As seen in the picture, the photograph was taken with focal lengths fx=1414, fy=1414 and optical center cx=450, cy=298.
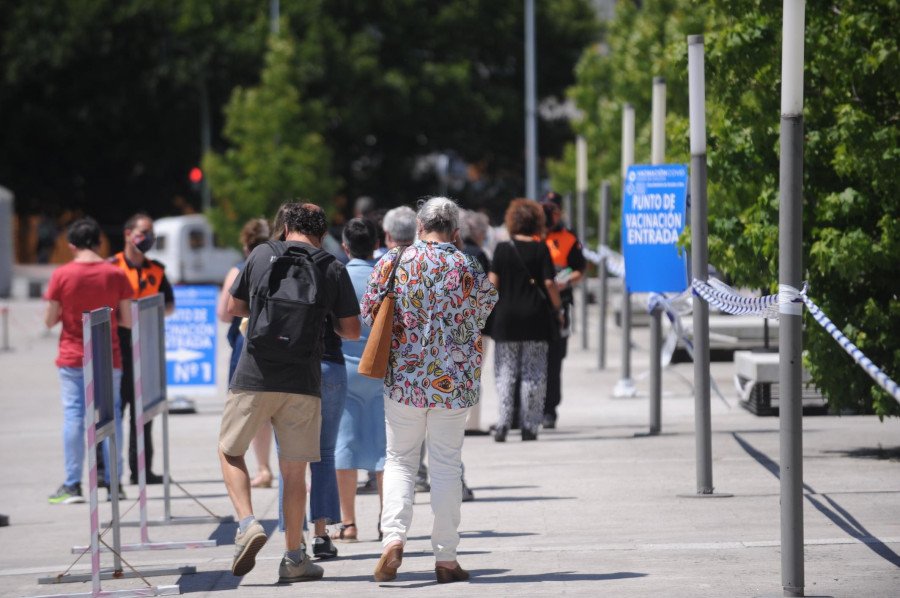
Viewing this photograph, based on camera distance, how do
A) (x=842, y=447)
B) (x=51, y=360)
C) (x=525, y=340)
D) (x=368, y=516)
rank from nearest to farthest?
(x=368, y=516), (x=842, y=447), (x=525, y=340), (x=51, y=360)

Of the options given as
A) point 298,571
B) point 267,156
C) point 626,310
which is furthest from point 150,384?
point 267,156

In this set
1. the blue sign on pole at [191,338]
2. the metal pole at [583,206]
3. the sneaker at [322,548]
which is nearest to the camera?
the sneaker at [322,548]

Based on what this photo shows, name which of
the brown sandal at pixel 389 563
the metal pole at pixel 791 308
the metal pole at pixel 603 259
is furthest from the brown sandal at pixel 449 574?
the metal pole at pixel 603 259

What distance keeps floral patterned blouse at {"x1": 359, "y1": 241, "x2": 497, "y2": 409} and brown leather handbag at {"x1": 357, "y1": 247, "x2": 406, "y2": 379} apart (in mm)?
62

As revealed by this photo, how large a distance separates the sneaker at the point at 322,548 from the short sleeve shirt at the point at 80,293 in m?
2.72

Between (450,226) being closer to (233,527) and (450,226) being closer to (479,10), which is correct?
(233,527)

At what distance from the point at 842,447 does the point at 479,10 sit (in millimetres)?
39335

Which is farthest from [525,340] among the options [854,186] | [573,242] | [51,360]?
[51,360]

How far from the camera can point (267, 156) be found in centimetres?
3888

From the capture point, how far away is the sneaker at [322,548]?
725 cm

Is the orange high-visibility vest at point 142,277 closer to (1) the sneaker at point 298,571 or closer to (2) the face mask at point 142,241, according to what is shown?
(2) the face mask at point 142,241

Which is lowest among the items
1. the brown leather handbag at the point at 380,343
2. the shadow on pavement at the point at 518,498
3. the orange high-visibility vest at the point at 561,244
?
the shadow on pavement at the point at 518,498

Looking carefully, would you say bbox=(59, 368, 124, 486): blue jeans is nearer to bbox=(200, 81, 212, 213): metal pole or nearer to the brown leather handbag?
the brown leather handbag

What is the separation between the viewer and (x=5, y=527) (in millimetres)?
8758
